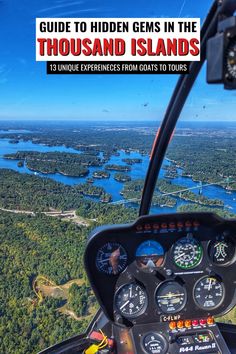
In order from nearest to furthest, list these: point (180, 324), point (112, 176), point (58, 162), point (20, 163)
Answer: point (180, 324), point (112, 176), point (58, 162), point (20, 163)

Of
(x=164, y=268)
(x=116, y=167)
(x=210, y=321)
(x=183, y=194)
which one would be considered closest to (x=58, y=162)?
(x=116, y=167)

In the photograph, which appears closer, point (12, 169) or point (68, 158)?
point (68, 158)

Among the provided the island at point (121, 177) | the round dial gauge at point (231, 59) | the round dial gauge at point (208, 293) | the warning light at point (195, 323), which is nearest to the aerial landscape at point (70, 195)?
the island at point (121, 177)

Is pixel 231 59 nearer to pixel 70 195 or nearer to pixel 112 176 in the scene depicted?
pixel 112 176

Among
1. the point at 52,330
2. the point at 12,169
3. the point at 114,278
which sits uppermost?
the point at 12,169

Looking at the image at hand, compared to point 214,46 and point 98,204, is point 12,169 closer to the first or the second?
point 98,204

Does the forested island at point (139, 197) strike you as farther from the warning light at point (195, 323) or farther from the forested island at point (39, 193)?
the warning light at point (195, 323)

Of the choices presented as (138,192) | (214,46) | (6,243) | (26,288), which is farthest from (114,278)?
(6,243)
